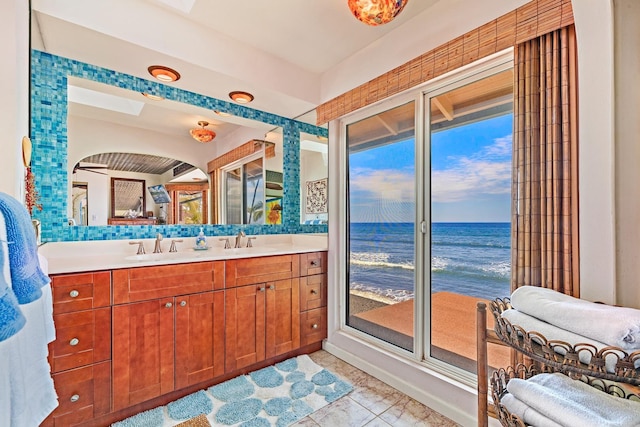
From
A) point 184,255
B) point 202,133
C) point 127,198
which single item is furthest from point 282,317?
point 202,133

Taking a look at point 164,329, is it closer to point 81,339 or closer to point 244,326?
point 81,339

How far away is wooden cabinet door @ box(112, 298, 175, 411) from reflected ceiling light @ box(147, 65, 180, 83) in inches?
60.3

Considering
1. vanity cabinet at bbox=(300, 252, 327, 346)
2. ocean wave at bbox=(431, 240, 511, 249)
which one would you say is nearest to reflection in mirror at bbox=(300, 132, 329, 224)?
vanity cabinet at bbox=(300, 252, 327, 346)

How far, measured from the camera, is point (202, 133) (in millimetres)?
2523

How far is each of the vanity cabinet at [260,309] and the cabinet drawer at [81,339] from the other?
684 mm

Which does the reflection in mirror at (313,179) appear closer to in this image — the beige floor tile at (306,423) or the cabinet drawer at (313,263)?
the cabinet drawer at (313,263)

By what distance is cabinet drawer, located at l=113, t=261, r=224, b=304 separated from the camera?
1.63 meters

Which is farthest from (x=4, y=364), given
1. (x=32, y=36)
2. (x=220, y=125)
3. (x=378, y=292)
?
(x=220, y=125)

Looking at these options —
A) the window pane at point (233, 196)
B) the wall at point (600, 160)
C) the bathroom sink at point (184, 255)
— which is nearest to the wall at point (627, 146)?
the wall at point (600, 160)

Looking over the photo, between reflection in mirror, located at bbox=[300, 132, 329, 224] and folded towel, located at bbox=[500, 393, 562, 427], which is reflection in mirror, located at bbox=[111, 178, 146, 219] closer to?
reflection in mirror, located at bbox=[300, 132, 329, 224]

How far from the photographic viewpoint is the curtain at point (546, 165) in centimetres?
125

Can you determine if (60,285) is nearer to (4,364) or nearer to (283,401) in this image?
(4,364)

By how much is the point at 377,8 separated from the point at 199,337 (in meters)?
2.18

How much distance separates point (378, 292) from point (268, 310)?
88 cm
